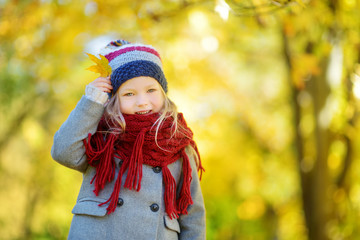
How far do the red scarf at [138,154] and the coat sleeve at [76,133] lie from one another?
47 millimetres

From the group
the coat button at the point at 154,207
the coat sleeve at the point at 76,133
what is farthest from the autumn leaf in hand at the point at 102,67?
the coat button at the point at 154,207

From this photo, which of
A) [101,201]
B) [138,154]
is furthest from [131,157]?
[101,201]

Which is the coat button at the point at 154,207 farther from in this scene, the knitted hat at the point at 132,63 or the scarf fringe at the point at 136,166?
the knitted hat at the point at 132,63

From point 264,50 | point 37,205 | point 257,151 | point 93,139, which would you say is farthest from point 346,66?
point 37,205

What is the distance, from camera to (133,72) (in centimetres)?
204

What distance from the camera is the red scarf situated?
6.48 ft

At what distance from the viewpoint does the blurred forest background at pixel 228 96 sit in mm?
3965

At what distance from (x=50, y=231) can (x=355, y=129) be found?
23.3ft

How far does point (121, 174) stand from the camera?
6.46ft

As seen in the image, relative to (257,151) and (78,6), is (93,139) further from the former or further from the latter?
(257,151)

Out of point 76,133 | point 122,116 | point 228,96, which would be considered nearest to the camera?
point 76,133

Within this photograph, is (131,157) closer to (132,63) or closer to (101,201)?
(101,201)

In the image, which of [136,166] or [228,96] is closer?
[136,166]

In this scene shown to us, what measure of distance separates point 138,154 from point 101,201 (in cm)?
29
